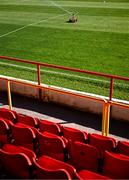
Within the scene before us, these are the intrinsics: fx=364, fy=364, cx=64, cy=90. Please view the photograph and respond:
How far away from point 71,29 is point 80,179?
45.7 ft

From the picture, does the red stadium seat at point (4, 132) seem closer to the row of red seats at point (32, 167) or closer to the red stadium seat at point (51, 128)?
the red stadium seat at point (51, 128)

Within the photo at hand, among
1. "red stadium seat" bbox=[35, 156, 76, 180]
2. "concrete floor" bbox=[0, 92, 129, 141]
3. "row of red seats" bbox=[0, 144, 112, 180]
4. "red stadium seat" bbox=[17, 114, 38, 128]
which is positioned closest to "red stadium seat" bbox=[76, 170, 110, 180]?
"row of red seats" bbox=[0, 144, 112, 180]

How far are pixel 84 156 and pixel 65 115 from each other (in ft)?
12.2

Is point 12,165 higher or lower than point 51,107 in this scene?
higher

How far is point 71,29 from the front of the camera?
706 inches

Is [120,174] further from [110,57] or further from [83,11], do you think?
[83,11]

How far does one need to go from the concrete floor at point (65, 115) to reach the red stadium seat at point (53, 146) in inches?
98.6

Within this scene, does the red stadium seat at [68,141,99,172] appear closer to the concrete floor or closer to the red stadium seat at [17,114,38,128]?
the red stadium seat at [17,114,38,128]

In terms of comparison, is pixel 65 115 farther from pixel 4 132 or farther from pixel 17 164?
pixel 17 164

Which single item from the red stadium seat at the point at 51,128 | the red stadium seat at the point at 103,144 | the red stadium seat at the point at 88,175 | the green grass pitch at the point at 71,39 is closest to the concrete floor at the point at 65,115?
the green grass pitch at the point at 71,39

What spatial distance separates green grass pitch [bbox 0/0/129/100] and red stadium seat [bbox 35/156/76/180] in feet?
16.6

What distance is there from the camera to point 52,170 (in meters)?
4.59

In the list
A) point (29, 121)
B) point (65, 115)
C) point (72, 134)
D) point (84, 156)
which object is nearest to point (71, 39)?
point (65, 115)

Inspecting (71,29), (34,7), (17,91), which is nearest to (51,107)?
(17,91)
